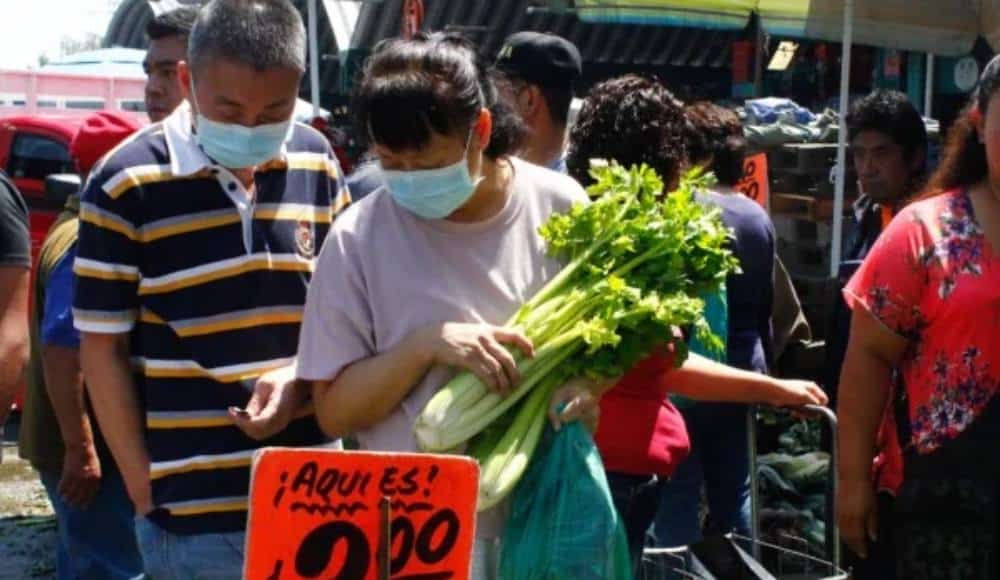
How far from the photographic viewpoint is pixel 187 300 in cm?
306

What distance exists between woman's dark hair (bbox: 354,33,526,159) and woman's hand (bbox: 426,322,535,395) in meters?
0.33

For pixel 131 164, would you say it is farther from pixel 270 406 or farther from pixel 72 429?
pixel 72 429

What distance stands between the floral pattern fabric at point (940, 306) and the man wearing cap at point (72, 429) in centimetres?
204

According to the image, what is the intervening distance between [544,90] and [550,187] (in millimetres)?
1500

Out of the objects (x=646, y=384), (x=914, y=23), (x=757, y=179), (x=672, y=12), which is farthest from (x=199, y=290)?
(x=672, y=12)

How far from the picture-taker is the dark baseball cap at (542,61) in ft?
14.8

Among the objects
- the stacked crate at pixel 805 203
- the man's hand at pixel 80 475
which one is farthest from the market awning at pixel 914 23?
the man's hand at pixel 80 475

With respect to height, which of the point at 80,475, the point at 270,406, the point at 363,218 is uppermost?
the point at 363,218

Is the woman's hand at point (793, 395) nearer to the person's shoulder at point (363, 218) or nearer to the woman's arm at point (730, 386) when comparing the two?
the woman's arm at point (730, 386)

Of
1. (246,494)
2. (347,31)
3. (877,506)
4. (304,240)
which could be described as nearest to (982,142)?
(877,506)

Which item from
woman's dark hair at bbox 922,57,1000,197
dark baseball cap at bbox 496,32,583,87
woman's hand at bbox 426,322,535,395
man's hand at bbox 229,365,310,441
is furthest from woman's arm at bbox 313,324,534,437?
dark baseball cap at bbox 496,32,583,87

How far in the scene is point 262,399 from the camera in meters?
2.96

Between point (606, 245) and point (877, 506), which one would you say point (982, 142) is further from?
point (606, 245)

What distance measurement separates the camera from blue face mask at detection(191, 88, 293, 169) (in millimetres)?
3037
